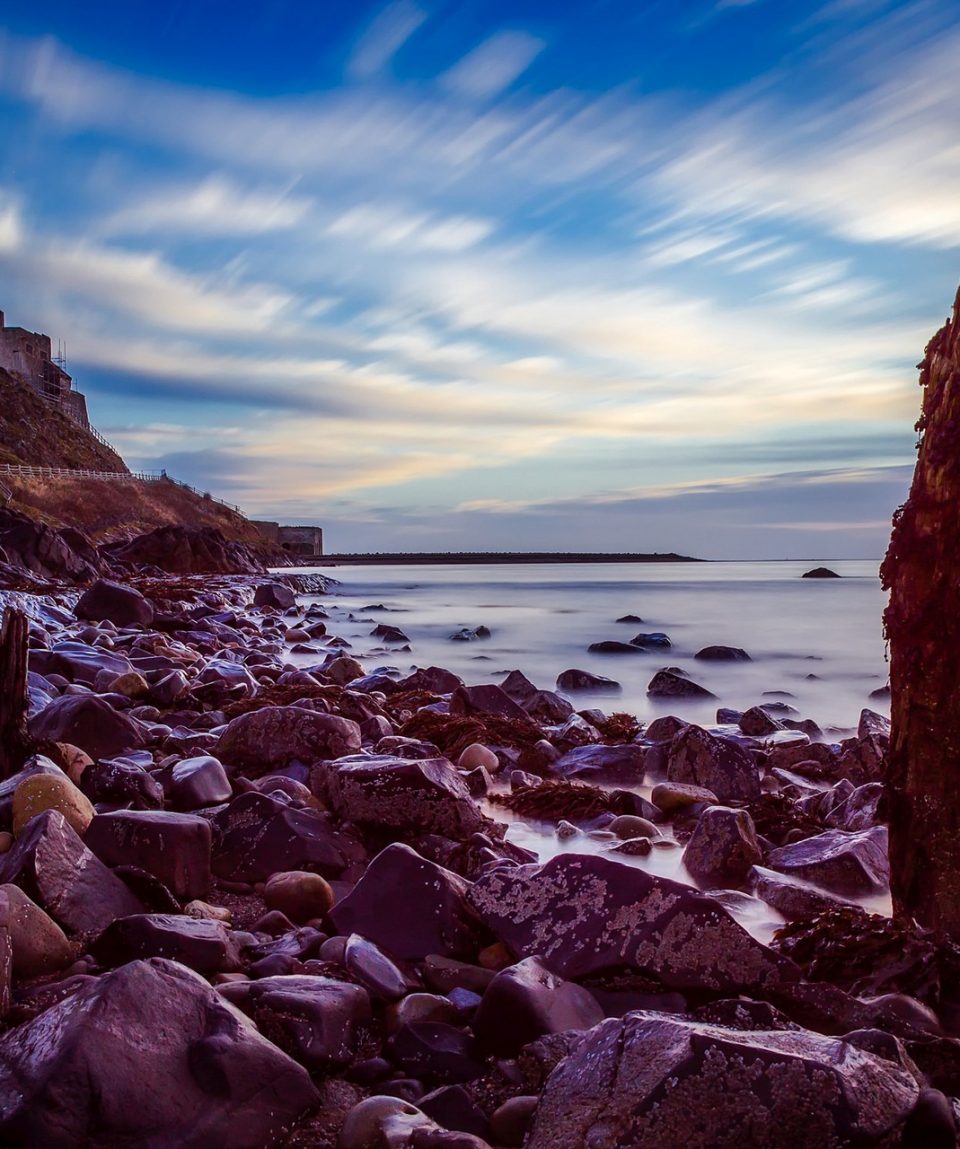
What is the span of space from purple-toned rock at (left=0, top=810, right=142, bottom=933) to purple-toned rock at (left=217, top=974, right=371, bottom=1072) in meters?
0.72

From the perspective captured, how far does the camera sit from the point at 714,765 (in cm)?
621

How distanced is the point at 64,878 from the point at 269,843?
3.50 ft

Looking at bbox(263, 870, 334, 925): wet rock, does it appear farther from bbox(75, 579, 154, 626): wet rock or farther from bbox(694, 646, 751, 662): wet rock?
bbox(694, 646, 751, 662): wet rock

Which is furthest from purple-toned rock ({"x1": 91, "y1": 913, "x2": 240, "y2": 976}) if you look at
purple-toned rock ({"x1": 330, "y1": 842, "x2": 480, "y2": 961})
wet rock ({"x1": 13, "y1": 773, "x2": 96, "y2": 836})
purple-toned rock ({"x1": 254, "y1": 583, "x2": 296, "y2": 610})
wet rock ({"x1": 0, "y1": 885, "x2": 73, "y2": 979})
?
purple-toned rock ({"x1": 254, "y1": 583, "x2": 296, "y2": 610})

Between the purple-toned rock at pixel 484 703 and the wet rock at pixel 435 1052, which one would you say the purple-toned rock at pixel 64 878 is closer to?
the wet rock at pixel 435 1052

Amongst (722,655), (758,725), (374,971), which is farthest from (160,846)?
(722,655)

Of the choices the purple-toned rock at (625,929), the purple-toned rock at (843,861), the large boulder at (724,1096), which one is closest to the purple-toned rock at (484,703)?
the purple-toned rock at (843,861)

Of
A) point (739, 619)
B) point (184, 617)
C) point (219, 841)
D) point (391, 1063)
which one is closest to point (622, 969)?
point (391, 1063)

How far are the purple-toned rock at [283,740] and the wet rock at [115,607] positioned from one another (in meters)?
10.7

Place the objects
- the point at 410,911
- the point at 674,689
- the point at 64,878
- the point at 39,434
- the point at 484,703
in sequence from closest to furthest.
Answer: the point at 64,878 < the point at 410,911 < the point at 484,703 < the point at 674,689 < the point at 39,434

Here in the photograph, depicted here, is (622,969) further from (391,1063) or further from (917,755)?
(917,755)

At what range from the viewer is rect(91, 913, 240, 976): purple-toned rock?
270cm

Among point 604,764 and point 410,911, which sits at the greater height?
point 410,911

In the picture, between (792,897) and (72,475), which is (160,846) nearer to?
(792,897)
